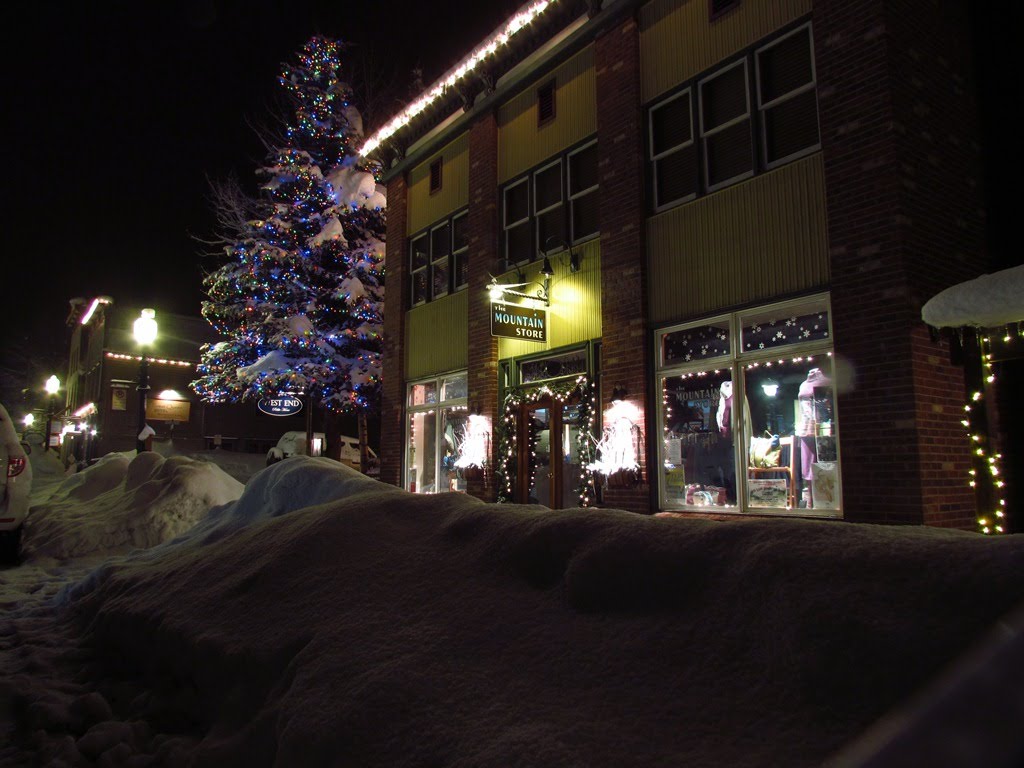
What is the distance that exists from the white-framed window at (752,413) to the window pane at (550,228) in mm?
3090

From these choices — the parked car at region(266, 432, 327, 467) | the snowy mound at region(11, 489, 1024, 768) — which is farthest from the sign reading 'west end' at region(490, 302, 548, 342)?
the parked car at region(266, 432, 327, 467)

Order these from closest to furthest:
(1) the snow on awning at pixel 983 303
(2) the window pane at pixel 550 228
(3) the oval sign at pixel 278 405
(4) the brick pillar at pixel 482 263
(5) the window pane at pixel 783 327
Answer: (1) the snow on awning at pixel 983 303
(5) the window pane at pixel 783 327
(2) the window pane at pixel 550 228
(4) the brick pillar at pixel 482 263
(3) the oval sign at pixel 278 405

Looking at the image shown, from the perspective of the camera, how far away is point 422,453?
15.9 meters

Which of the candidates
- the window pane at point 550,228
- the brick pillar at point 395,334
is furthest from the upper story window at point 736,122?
the brick pillar at point 395,334

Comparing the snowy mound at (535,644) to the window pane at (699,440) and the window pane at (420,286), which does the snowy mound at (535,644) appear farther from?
the window pane at (420,286)

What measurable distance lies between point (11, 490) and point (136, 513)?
1.63m

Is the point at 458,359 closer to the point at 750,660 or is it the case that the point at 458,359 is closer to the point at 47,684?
the point at 47,684

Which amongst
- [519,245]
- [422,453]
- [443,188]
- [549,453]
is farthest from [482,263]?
[422,453]

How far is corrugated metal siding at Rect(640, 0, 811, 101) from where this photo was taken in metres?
9.16

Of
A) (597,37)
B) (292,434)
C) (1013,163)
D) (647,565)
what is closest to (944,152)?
(1013,163)

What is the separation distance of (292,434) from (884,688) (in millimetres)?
27464

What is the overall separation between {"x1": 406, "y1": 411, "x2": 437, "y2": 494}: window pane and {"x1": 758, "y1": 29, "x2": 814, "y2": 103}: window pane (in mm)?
9498

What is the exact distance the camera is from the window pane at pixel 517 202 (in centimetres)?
1347

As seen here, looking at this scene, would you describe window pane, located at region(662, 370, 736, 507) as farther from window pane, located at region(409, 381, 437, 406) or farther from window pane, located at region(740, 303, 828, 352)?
window pane, located at region(409, 381, 437, 406)
